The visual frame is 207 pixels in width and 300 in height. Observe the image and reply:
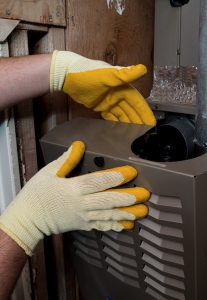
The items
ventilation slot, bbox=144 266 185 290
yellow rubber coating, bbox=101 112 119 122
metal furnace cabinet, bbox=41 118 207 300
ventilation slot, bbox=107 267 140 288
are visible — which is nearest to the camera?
metal furnace cabinet, bbox=41 118 207 300

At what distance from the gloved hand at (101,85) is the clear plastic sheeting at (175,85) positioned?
0.09 metres

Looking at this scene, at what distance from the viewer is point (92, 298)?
0.99 meters

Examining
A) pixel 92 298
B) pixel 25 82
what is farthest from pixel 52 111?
pixel 92 298

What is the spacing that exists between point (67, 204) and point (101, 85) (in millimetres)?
301

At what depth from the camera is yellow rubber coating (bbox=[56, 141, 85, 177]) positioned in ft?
2.15

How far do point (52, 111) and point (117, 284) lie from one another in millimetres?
523

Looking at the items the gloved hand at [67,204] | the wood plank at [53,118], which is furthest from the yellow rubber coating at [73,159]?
the wood plank at [53,118]

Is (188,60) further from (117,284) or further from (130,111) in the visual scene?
(117,284)

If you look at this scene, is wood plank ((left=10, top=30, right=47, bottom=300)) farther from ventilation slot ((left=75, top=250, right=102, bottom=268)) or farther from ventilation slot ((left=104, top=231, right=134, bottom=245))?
ventilation slot ((left=104, top=231, right=134, bottom=245))

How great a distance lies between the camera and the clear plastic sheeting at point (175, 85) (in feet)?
3.02

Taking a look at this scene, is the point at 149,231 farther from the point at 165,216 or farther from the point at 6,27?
the point at 6,27

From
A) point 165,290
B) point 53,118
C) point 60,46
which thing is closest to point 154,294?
point 165,290

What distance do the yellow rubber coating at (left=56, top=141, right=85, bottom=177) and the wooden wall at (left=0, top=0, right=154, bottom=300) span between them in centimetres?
29

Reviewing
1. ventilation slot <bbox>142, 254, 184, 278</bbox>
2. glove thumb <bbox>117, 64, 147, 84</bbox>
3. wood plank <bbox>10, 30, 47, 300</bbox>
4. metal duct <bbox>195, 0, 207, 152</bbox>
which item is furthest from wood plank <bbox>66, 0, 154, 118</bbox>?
ventilation slot <bbox>142, 254, 184, 278</bbox>
